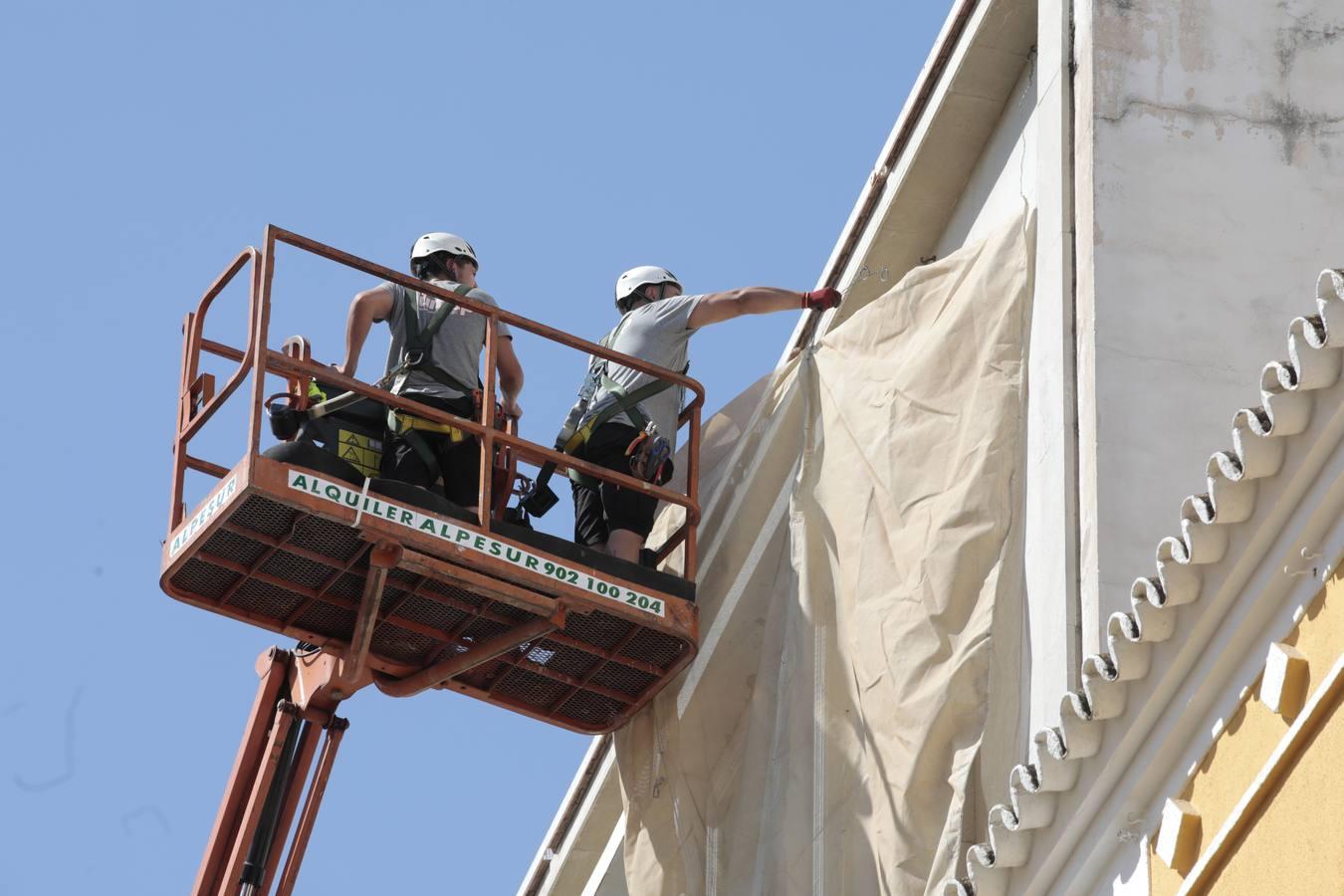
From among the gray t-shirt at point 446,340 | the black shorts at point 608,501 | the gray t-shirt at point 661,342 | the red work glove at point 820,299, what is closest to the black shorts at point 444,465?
the gray t-shirt at point 446,340

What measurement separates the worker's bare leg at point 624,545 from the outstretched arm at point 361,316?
1743 mm

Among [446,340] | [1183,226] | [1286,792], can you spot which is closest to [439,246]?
[446,340]

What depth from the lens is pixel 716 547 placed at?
586 inches

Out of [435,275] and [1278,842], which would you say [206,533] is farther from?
[1278,842]

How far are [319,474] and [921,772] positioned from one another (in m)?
3.36

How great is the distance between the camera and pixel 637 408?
1450 cm

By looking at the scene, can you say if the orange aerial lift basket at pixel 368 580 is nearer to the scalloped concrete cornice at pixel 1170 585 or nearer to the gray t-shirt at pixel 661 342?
the gray t-shirt at pixel 661 342

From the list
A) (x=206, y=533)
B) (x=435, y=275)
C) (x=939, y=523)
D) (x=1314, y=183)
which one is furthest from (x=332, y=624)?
(x=1314, y=183)

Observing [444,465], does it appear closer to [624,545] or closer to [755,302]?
[624,545]

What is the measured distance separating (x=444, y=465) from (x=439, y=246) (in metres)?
1.64

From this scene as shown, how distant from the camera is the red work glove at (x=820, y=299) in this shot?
48.3ft

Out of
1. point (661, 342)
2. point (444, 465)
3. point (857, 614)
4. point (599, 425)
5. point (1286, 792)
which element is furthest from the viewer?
point (661, 342)

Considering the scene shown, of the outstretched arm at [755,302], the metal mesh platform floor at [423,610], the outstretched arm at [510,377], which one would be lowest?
the metal mesh platform floor at [423,610]

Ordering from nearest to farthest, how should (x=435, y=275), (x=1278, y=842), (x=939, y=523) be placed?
(x=1278, y=842)
(x=939, y=523)
(x=435, y=275)
